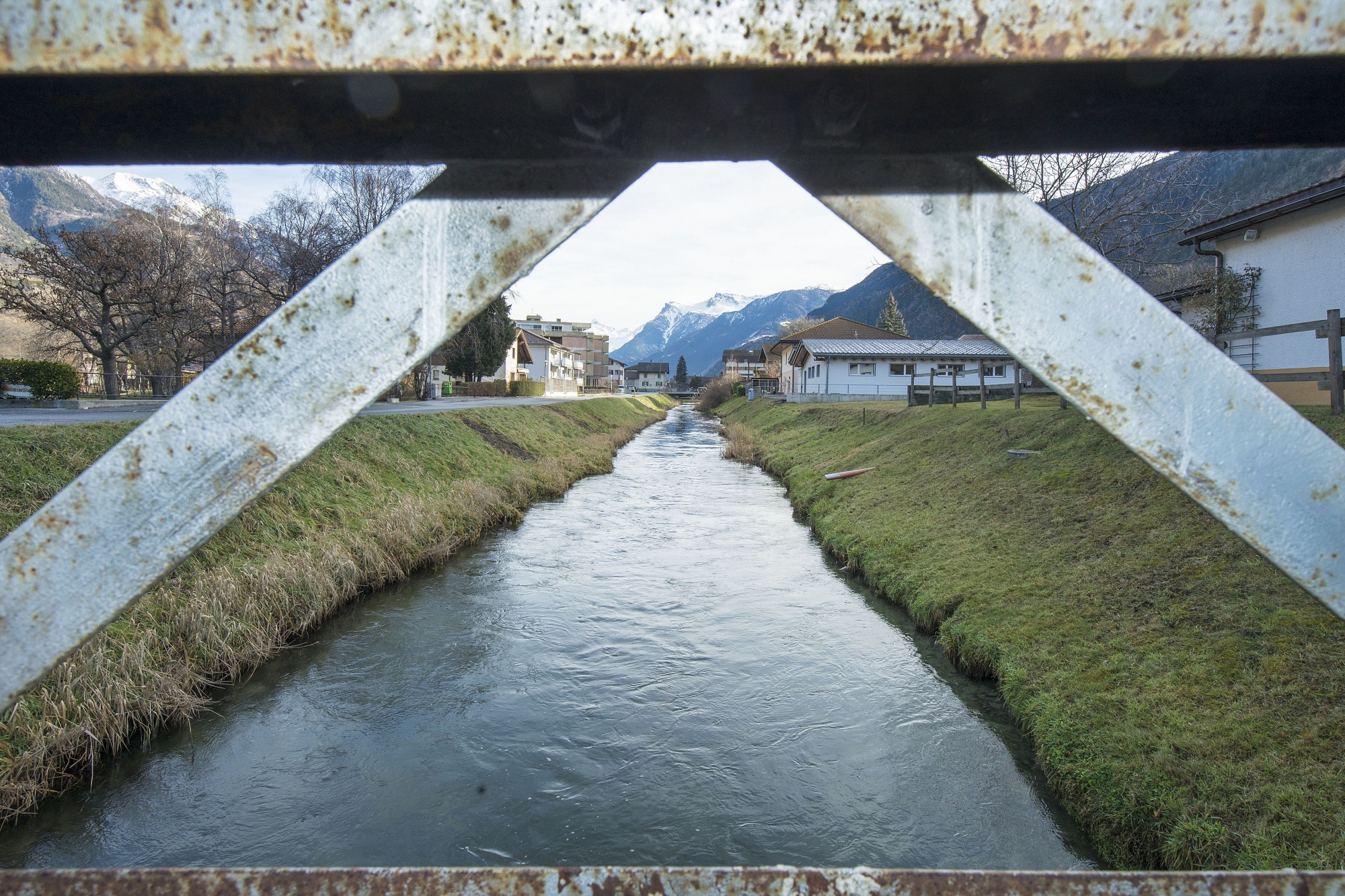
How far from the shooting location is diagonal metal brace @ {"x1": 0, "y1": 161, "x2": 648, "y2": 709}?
4.21 ft

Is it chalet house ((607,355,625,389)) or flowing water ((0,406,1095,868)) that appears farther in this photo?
chalet house ((607,355,625,389))

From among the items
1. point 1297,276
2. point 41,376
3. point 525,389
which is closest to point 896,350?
point 525,389

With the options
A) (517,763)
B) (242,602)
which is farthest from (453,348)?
(517,763)

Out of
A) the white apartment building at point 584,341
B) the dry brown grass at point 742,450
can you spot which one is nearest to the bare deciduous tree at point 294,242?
the dry brown grass at point 742,450

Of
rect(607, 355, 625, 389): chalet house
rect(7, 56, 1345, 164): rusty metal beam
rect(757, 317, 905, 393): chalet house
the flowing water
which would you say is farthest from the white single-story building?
rect(607, 355, 625, 389): chalet house

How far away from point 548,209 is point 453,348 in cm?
4372

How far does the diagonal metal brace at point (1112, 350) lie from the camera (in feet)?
4.06

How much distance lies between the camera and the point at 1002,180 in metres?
1.36

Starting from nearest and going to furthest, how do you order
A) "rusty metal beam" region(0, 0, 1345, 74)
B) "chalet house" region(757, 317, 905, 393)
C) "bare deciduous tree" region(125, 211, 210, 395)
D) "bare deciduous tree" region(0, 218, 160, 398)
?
"rusty metal beam" region(0, 0, 1345, 74), "bare deciduous tree" region(0, 218, 160, 398), "bare deciduous tree" region(125, 211, 210, 395), "chalet house" region(757, 317, 905, 393)

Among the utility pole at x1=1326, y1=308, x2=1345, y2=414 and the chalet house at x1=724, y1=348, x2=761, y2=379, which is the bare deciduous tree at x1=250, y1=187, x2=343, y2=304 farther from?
the chalet house at x1=724, y1=348, x2=761, y2=379

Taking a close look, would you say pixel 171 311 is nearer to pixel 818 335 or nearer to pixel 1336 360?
pixel 1336 360

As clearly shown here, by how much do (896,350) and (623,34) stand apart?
4481 cm

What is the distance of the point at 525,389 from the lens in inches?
2192

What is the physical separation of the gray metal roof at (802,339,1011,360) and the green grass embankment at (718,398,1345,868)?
104 feet
